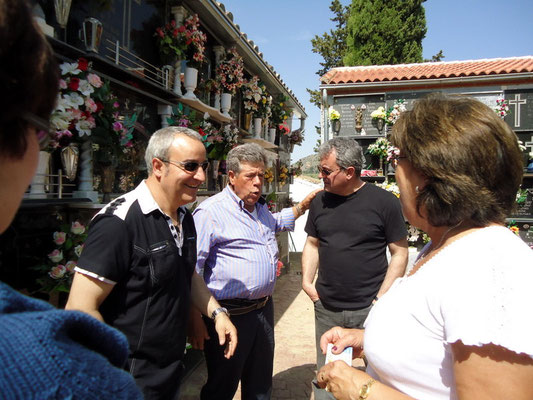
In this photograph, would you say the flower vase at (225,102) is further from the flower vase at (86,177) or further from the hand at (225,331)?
the hand at (225,331)

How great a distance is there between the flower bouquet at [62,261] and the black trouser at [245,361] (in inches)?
43.6

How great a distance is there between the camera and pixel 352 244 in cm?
315

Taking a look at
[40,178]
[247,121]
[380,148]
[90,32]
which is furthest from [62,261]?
[380,148]

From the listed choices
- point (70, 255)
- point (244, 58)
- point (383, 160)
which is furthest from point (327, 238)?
point (244, 58)

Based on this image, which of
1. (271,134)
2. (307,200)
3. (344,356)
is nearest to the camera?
(344,356)

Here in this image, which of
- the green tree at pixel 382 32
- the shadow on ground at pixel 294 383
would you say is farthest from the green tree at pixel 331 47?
the shadow on ground at pixel 294 383

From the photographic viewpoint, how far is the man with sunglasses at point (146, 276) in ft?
5.70

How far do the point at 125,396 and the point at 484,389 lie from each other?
0.92 m

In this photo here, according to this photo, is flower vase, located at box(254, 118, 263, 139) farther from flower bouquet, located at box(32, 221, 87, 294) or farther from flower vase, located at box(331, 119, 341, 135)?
flower bouquet, located at box(32, 221, 87, 294)

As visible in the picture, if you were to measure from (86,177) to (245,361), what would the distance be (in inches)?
84.7

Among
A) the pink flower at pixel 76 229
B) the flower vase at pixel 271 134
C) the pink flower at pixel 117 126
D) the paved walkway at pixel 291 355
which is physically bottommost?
the paved walkway at pixel 291 355

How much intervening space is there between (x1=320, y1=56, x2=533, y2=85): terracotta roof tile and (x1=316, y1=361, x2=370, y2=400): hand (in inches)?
316

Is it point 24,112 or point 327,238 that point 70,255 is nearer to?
point 327,238

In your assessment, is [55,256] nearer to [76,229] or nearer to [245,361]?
[76,229]
